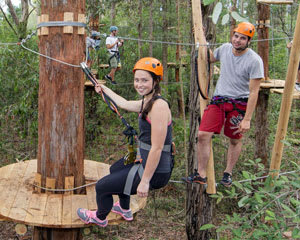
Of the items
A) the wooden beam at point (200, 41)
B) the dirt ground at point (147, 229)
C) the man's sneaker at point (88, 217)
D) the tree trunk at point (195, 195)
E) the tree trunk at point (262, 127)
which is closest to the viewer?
the man's sneaker at point (88, 217)

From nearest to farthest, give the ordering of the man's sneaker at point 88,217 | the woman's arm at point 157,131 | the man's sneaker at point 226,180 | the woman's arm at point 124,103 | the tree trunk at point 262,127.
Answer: the woman's arm at point 157,131
the man's sneaker at point 88,217
the woman's arm at point 124,103
the man's sneaker at point 226,180
the tree trunk at point 262,127

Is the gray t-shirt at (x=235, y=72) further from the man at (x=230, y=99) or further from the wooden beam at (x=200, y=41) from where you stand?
the wooden beam at (x=200, y=41)

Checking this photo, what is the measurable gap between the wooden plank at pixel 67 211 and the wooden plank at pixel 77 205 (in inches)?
1.0

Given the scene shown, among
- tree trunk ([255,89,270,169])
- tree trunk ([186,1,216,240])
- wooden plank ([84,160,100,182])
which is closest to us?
wooden plank ([84,160,100,182])

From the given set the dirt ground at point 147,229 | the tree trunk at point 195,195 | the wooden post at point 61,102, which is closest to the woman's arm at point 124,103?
the wooden post at point 61,102

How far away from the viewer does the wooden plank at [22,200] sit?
2.92m

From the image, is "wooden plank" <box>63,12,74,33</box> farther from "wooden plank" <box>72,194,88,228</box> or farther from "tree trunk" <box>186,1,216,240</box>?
"tree trunk" <box>186,1,216,240</box>

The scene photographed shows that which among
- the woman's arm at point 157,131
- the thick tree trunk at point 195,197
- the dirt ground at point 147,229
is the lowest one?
the dirt ground at point 147,229

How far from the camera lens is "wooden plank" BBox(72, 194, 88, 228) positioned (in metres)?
2.92

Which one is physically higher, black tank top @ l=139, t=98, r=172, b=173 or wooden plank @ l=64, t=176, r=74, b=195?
black tank top @ l=139, t=98, r=172, b=173

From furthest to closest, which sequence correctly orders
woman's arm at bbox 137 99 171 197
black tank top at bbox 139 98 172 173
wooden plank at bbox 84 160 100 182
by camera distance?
1. wooden plank at bbox 84 160 100 182
2. black tank top at bbox 139 98 172 173
3. woman's arm at bbox 137 99 171 197

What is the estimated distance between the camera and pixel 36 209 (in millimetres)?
3057

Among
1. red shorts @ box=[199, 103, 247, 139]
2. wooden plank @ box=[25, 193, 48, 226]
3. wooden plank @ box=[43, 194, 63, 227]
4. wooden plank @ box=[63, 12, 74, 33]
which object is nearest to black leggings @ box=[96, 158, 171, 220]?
wooden plank @ box=[43, 194, 63, 227]

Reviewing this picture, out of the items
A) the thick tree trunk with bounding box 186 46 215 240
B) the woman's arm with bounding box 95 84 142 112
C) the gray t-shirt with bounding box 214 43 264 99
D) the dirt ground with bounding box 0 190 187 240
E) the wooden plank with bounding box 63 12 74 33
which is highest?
the wooden plank with bounding box 63 12 74 33
